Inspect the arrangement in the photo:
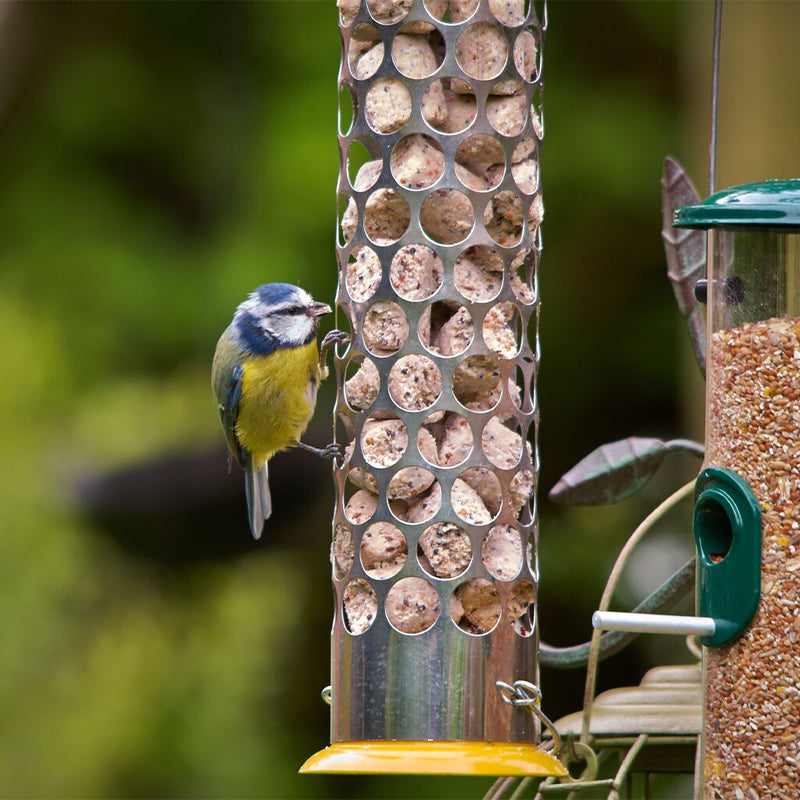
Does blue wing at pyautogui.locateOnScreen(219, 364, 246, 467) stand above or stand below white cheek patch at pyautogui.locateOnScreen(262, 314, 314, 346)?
below

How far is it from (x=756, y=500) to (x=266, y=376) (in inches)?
62.9

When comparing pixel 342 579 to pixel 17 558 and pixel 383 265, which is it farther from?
pixel 17 558

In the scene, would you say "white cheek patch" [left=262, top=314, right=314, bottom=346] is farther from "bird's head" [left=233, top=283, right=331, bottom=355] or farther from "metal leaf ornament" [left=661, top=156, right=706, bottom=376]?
"metal leaf ornament" [left=661, top=156, right=706, bottom=376]

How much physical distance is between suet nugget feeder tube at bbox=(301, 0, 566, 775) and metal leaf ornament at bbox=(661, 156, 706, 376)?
1.12 ft

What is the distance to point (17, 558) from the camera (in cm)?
450

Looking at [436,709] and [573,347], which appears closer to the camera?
[436,709]

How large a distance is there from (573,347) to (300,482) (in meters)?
1.15

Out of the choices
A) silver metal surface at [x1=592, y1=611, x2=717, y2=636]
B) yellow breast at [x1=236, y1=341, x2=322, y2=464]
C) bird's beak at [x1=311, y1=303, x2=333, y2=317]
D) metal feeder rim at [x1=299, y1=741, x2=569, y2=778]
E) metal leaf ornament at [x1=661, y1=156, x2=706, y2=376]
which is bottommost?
metal feeder rim at [x1=299, y1=741, x2=569, y2=778]

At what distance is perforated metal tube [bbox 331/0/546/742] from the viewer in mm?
2377

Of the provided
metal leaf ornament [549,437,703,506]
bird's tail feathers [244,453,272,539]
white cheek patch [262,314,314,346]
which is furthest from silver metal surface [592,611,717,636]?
bird's tail feathers [244,453,272,539]

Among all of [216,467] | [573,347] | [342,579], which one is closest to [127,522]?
[216,467]

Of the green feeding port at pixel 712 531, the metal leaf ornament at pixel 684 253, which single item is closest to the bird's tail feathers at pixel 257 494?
the metal leaf ornament at pixel 684 253

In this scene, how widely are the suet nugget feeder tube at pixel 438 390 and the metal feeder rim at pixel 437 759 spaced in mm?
20

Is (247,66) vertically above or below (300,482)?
above
